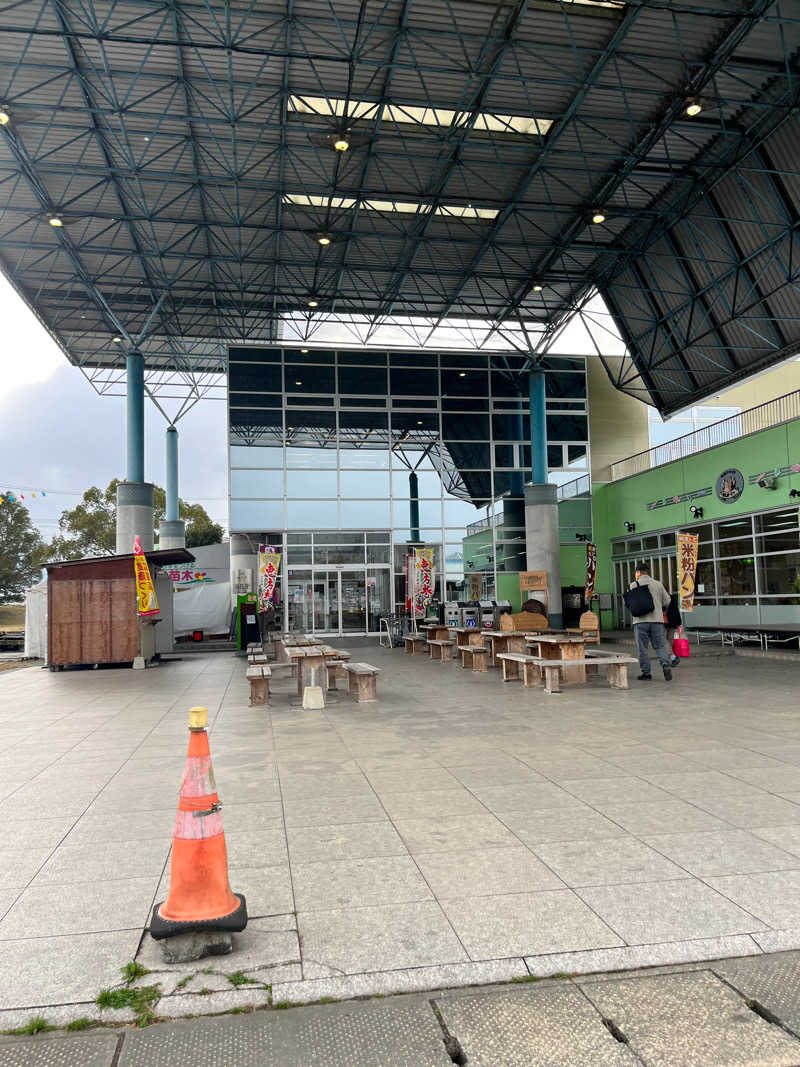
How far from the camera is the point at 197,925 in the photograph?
124 inches

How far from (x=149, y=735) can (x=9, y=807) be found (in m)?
3.02

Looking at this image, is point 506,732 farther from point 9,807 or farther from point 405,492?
point 405,492

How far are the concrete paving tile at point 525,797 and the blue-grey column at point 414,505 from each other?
910 inches

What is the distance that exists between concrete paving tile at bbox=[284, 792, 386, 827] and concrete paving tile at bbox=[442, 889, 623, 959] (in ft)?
4.96

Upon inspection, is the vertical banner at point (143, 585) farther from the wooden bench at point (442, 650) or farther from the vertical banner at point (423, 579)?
the vertical banner at point (423, 579)

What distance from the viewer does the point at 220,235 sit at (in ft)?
76.3

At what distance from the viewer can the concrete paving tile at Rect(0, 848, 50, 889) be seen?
159 inches

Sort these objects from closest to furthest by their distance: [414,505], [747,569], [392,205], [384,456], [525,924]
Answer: [525,924] → [747,569] → [392,205] → [414,505] → [384,456]

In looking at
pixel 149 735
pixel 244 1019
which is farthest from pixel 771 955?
pixel 149 735

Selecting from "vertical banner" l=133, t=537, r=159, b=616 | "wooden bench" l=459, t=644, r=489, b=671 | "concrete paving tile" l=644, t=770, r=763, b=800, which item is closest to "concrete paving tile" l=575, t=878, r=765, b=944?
"concrete paving tile" l=644, t=770, r=763, b=800

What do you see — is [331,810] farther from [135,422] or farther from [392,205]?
[135,422]

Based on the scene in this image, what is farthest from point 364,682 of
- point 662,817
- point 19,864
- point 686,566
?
point 686,566

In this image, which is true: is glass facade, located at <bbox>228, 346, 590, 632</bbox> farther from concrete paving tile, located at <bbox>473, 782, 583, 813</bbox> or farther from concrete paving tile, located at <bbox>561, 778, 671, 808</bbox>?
concrete paving tile, located at <bbox>473, 782, 583, 813</bbox>

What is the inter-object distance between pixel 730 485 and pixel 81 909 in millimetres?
20682
